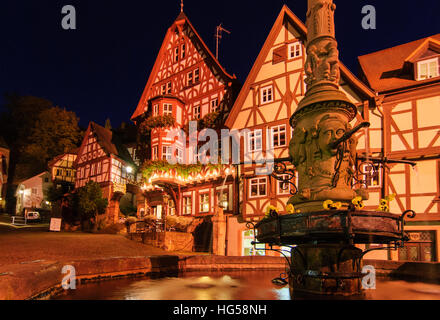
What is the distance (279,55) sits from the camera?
22672mm

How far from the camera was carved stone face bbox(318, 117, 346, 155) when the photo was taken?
6711 millimetres

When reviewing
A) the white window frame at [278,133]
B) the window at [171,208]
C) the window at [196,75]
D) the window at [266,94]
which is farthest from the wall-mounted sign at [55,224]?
the window at [266,94]

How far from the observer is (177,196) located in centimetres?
2748

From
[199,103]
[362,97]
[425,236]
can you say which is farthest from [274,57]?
[425,236]

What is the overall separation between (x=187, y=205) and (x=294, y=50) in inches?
533

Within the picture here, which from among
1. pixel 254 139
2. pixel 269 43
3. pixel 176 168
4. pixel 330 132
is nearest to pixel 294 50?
pixel 269 43

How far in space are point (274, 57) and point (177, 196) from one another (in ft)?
41.0

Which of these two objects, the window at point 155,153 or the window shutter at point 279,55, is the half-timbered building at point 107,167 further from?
the window shutter at point 279,55

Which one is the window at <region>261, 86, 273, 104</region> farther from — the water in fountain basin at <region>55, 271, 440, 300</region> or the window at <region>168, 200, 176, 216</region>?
the water in fountain basin at <region>55, 271, 440, 300</region>

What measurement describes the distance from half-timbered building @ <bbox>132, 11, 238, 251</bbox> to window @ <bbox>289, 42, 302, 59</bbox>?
5655mm

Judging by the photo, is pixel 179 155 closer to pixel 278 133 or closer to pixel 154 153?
pixel 154 153

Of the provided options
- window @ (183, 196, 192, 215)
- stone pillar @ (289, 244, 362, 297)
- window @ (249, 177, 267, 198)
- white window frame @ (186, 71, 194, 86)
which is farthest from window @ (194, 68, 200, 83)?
stone pillar @ (289, 244, 362, 297)

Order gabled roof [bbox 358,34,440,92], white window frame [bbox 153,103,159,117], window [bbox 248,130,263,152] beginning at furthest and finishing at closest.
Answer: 1. white window frame [bbox 153,103,159,117]
2. window [bbox 248,130,263,152]
3. gabled roof [bbox 358,34,440,92]

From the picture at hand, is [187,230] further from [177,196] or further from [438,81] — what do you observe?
[438,81]
